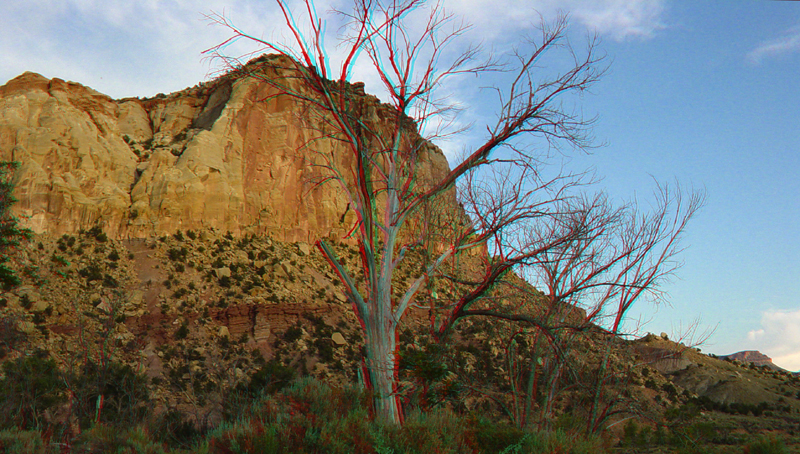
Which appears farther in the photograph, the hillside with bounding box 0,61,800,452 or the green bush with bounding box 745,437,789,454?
the hillside with bounding box 0,61,800,452

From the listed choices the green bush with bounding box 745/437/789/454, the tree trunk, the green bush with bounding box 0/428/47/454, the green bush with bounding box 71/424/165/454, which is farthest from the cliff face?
the green bush with bounding box 745/437/789/454

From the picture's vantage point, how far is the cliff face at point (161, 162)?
1134 inches

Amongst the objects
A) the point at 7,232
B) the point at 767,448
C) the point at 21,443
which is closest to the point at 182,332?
the point at 7,232

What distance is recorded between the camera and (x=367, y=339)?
8.50 meters

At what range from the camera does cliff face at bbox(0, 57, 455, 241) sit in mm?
28797

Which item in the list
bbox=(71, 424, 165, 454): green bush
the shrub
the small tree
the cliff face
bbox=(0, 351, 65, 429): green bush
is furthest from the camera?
the cliff face

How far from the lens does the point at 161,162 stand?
109 feet

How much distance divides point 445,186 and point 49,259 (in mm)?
26095

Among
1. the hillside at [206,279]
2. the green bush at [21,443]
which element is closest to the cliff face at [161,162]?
the hillside at [206,279]

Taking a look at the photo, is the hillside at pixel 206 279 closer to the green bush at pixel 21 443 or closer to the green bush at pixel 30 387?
the green bush at pixel 30 387

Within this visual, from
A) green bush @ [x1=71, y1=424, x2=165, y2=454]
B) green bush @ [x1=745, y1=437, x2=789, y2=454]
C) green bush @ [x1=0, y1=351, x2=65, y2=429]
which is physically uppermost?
green bush @ [x1=0, y1=351, x2=65, y2=429]

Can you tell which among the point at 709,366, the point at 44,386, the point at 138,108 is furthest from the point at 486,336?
the point at 138,108

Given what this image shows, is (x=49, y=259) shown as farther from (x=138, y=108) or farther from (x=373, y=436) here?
(x=373, y=436)

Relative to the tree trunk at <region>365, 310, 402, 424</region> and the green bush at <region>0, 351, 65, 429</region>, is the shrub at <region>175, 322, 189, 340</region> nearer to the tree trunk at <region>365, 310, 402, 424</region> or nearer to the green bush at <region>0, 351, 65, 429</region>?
the green bush at <region>0, 351, 65, 429</region>
